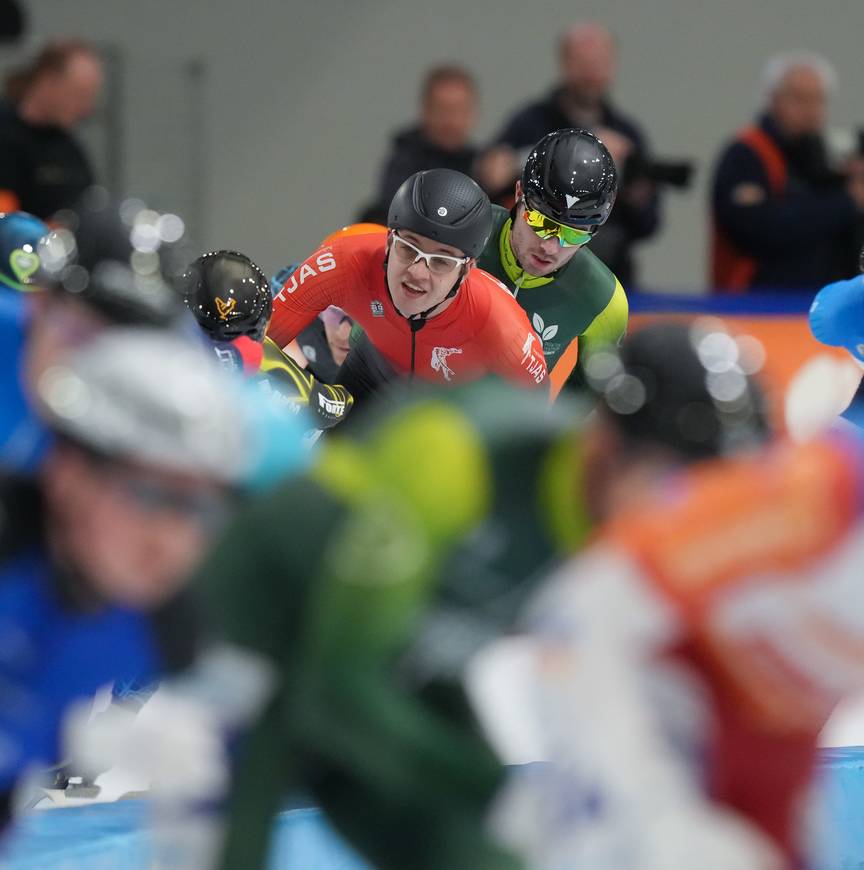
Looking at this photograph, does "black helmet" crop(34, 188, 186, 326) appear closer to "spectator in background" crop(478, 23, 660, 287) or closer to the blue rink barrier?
the blue rink barrier

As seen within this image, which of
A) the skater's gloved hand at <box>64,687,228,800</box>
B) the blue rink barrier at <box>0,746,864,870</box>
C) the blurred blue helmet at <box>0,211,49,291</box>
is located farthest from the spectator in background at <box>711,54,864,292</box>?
the skater's gloved hand at <box>64,687,228,800</box>

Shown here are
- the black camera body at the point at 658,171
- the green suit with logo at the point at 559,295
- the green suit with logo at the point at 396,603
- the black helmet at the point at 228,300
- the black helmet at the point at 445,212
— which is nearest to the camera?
the green suit with logo at the point at 396,603

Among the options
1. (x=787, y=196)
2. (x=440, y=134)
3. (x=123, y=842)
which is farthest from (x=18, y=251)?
(x=787, y=196)

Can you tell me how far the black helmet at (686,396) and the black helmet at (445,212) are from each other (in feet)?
8.95

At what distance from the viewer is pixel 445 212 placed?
17.0 feet

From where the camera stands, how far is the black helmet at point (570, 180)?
5.66 meters

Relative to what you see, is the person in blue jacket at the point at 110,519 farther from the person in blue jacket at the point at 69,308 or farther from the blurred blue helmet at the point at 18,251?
the blurred blue helmet at the point at 18,251

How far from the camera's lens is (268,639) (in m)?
2.50

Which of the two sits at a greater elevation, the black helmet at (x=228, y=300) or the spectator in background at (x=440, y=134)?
the spectator in background at (x=440, y=134)

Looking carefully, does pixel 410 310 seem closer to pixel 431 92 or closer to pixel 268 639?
pixel 431 92

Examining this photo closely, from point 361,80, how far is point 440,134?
242cm

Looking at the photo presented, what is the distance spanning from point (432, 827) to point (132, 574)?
1.66 feet

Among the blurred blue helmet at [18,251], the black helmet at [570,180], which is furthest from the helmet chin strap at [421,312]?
the blurred blue helmet at [18,251]

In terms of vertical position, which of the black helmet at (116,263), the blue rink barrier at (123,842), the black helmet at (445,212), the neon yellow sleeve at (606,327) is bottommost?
the blue rink barrier at (123,842)
